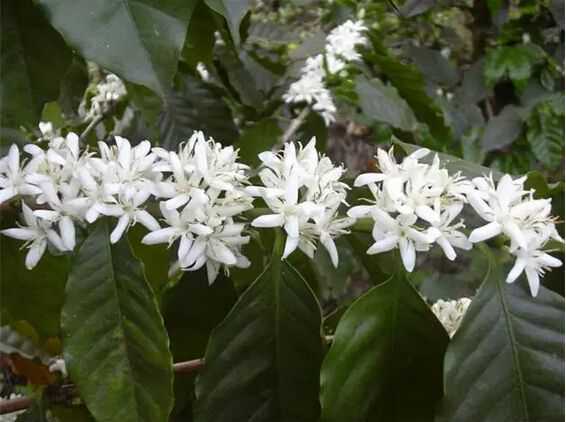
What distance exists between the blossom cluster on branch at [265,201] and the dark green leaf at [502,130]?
57.2 inches

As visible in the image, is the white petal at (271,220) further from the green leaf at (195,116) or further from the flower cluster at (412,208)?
the green leaf at (195,116)

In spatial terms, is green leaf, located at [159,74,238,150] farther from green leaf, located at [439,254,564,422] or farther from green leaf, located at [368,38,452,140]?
green leaf, located at [439,254,564,422]

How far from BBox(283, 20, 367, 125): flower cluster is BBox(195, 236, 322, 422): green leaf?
902 mm

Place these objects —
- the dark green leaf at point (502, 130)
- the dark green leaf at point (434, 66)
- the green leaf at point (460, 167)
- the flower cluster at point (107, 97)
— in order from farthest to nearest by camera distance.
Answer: the dark green leaf at point (434, 66), the dark green leaf at point (502, 130), the flower cluster at point (107, 97), the green leaf at point (460, 167)

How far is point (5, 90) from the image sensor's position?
2.27 feet

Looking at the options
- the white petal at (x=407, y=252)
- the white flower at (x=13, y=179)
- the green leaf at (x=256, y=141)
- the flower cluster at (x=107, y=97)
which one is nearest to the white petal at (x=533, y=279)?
the white petal at (x=407, y=252)

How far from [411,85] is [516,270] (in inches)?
37.4

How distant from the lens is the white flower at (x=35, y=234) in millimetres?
644

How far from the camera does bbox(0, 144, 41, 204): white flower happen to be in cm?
63

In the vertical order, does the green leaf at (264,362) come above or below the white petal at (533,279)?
below

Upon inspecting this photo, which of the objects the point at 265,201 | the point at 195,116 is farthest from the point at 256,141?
the point at 265,201

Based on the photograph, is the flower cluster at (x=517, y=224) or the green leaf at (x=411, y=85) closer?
the flower cluster at (x=517, y=224)

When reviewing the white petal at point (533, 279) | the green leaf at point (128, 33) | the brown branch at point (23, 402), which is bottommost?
the brown branch at point (23, 402)

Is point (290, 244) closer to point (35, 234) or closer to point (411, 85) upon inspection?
point (35, 234)
